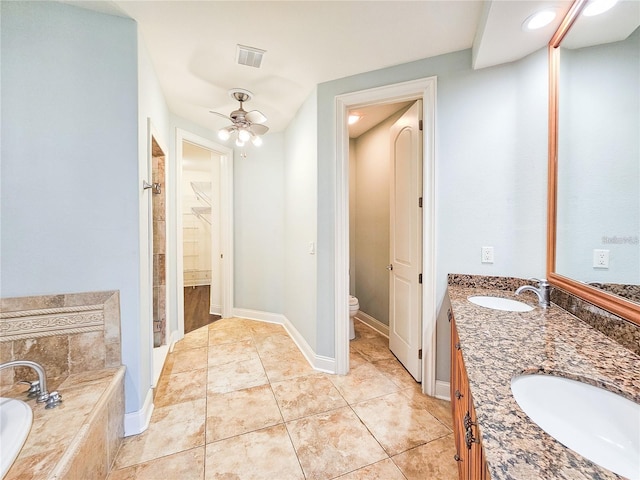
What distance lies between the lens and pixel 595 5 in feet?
3.86

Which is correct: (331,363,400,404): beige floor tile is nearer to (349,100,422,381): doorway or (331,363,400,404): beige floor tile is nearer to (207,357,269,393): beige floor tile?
(349,100,422,381): doorway

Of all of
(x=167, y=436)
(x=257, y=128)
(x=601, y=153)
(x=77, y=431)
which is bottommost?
(x=167, y=436)

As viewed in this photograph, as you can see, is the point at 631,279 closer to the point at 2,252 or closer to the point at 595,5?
the point at 595,5

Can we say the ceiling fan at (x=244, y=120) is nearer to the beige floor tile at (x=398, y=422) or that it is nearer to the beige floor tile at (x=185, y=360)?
the beige floor tile at (x=185, y=360)

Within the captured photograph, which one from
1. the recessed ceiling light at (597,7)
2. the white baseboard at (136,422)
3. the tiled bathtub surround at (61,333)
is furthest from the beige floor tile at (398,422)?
the recessed ceiling light at (597,7)

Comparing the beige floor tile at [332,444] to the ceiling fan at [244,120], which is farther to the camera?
the ceiling fan at [244,120]

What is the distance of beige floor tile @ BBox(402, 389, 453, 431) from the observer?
5.83 feet

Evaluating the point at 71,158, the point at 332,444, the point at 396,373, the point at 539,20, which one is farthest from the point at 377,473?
the point at 539,20

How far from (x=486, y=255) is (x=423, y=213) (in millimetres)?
513

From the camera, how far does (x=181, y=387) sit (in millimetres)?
2145

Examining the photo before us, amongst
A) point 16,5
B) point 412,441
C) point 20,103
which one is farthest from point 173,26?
point 412,441

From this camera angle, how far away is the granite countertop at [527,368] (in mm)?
486

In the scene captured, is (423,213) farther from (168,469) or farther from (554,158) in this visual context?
(168,469)

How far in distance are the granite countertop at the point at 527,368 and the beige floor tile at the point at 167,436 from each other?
5.42 ft
